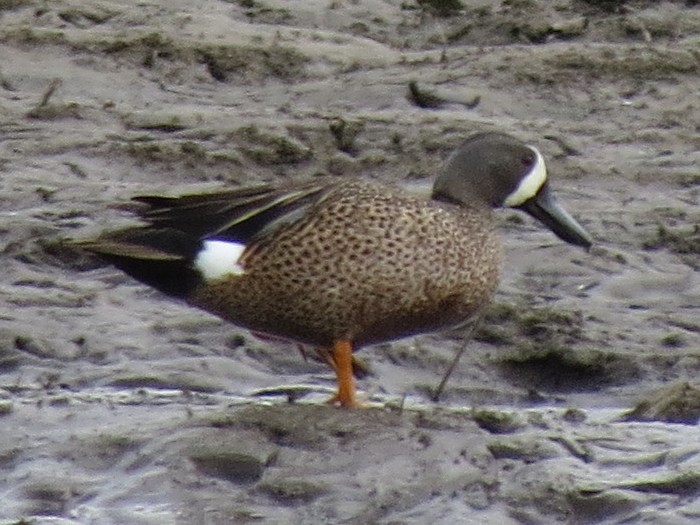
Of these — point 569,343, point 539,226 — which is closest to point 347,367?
point 569,343

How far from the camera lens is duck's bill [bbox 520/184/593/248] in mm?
6055

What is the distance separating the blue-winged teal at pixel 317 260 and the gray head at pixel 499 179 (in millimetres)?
332

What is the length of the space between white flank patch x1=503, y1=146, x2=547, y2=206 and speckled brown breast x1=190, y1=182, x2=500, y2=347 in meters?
0.57

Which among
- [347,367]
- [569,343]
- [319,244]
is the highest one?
[319,244]

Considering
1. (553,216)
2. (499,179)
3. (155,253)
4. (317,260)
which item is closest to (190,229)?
(155,253)

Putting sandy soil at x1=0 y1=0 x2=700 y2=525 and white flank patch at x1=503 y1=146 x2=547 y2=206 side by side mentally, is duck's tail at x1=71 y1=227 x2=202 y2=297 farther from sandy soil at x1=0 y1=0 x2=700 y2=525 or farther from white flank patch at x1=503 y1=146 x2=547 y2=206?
white flank patch at x1=503 y1=146 x2=547 y2=206

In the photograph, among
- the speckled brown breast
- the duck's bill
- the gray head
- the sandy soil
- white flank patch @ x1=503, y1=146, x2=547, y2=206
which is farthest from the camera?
the duck's bill

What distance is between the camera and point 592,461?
197 inches

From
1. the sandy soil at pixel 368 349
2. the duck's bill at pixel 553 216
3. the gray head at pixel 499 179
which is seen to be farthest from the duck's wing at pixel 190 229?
the duck's bill at pixel 553 216

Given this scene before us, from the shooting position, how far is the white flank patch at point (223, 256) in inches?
208

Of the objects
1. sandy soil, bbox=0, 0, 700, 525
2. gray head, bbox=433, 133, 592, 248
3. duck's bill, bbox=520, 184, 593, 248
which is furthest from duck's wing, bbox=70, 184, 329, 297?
duck's bill, bbox=520, 184, 593, 248

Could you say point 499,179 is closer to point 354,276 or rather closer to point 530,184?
point 530,184

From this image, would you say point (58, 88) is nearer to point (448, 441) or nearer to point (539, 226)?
point (539, 226)

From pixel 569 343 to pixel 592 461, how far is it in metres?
1.36
